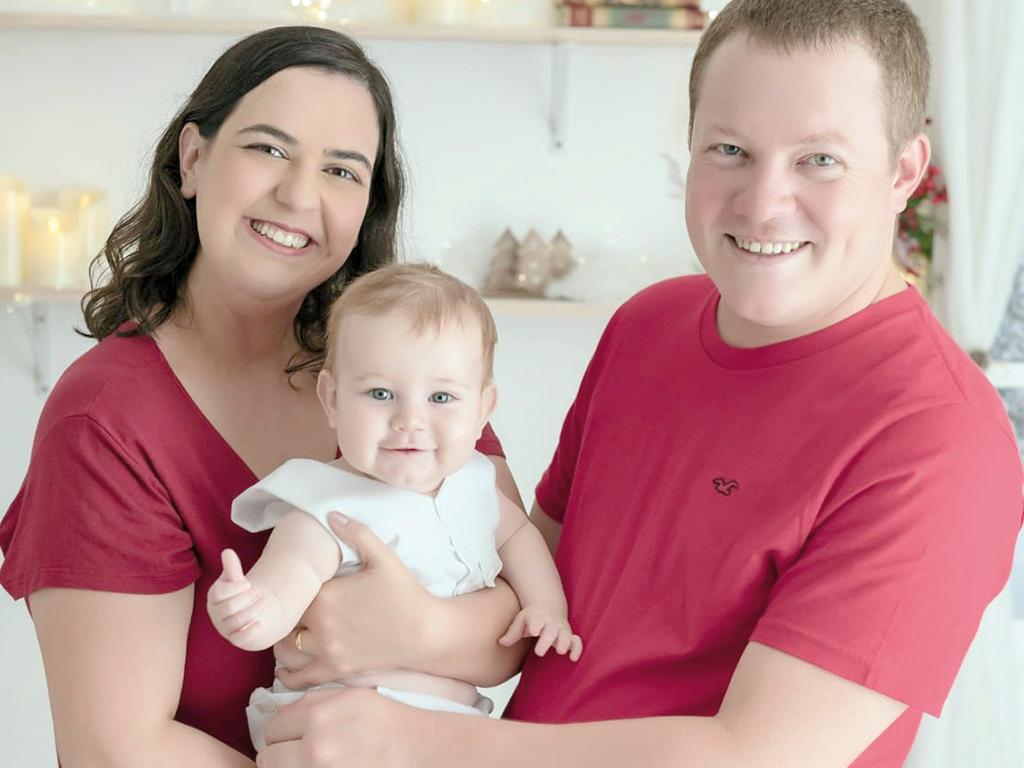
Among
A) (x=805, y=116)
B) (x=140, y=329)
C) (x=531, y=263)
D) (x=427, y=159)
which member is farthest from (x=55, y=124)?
(x=805, y=116)

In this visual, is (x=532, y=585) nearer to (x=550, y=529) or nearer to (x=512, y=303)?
(x=550, y=529)

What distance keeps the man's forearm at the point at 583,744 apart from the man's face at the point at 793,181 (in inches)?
17.9

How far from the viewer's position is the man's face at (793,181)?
1384mm

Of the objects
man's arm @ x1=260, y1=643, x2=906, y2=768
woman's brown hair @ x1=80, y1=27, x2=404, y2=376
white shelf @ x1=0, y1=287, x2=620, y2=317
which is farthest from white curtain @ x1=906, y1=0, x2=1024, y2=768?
man's arm @ x1=260, y1=643, x2=906, y2=768

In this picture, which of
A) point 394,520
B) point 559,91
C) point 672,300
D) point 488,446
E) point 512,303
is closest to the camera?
point 394,520

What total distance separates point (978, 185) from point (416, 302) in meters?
2.05

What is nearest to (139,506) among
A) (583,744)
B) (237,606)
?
(237,606)

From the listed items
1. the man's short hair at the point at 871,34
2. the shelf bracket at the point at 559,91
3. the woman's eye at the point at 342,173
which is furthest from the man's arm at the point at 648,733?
the shelf bracket at the point at 559,91

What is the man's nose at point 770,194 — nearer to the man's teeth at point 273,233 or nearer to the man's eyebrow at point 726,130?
the man's eyebrow at point 726,130

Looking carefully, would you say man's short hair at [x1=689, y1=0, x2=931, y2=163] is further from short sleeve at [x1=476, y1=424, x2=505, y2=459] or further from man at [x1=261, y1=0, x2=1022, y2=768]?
short sleeve at [x1=476, y1=424, x2=505, y2=459]

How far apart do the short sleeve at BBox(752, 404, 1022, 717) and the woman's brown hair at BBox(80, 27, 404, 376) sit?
2.76 ft

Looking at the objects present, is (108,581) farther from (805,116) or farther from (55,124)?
(55,124)

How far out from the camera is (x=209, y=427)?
174 centimetres

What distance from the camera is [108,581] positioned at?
62.2 inches
